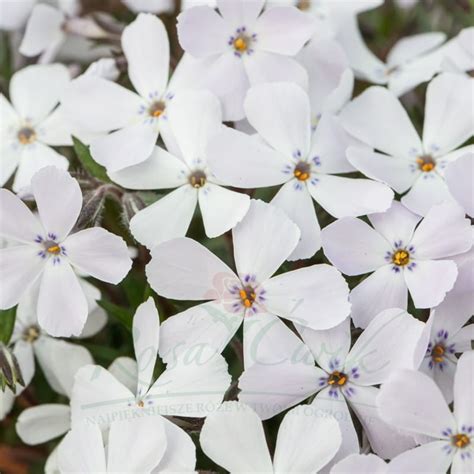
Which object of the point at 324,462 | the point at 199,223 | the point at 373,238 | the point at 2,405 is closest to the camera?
the point at 324,462

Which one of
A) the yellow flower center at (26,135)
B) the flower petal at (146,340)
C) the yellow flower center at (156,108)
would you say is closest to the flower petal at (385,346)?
the flower petal at (146,340)

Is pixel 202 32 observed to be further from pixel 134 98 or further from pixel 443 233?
pixel 443 233

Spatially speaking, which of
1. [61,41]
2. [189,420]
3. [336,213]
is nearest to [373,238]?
[336,213]

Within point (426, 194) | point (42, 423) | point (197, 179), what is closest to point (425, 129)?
point (426, 194)

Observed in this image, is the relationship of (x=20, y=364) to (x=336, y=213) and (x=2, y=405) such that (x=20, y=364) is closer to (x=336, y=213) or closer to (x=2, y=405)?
(x=2, y=405)

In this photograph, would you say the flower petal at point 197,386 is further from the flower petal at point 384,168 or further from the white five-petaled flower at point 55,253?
the flower petal at point 384,168

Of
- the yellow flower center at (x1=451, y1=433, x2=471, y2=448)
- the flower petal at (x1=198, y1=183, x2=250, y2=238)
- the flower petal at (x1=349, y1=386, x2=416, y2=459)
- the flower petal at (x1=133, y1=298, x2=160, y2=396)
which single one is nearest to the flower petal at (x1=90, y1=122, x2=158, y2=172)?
the flower petal at (x1=198, y1=183, x2=250, y2=238)

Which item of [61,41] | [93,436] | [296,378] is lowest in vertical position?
→ [93,436]
